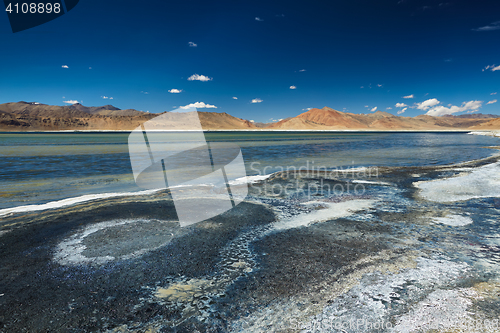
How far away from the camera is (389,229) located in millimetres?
5168

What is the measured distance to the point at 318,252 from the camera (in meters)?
4.16

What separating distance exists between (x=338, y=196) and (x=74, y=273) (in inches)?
266

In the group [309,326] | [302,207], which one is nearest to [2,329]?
[309,326]

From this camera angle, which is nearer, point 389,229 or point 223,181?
point 389,229

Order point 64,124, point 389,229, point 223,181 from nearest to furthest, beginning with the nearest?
1. point 389,229
2. point 223,181
3. point 64,124

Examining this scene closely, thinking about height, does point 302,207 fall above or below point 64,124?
below

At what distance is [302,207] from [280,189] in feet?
7.33

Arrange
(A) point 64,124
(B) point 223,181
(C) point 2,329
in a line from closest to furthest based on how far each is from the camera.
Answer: (C) point 2,329, (B) point 223,181, (A) point 64,124

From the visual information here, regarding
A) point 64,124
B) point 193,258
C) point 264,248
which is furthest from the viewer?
point 64,124

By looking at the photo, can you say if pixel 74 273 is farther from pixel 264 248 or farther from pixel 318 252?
pixel 318 252

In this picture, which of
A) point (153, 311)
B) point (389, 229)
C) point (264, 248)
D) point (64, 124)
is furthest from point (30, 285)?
point (64, 124)

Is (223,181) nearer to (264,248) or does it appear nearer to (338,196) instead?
(338,196)

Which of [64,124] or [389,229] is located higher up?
[64,124]

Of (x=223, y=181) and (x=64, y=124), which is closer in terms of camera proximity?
(x=223, y=181)
